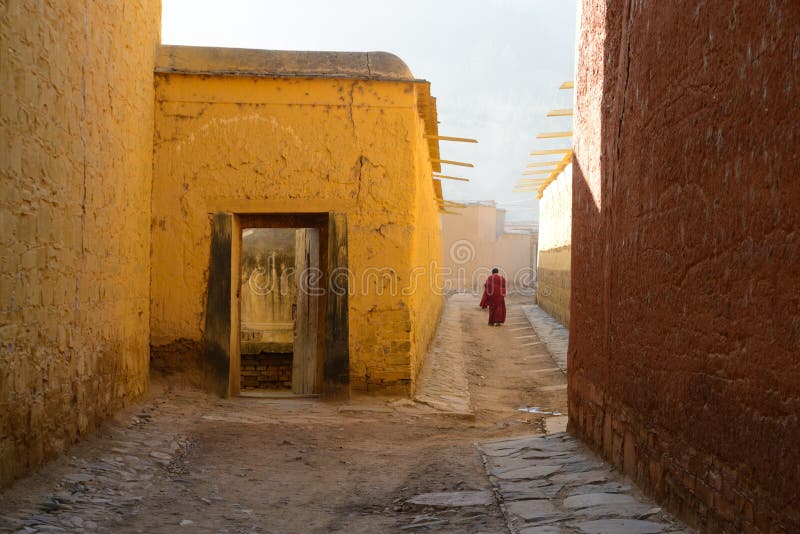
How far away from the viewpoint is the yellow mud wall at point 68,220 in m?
4.02

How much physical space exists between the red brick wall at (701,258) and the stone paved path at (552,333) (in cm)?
731

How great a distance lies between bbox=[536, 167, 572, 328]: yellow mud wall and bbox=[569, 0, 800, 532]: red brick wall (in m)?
9.02

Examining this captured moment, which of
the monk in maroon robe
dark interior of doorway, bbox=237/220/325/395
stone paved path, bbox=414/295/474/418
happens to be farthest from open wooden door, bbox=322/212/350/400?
the monk in maroon robe

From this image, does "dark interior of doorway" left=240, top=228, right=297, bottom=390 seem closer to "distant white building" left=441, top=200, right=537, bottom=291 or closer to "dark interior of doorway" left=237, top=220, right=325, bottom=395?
"dark interior of doorway" left=237, top=220, right=325, bottom=395

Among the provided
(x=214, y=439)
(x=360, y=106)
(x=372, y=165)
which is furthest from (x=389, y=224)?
(x=214, y=439)

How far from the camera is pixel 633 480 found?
408cm

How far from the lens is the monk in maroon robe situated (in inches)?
709

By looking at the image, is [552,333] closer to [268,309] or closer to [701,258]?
[268,309]

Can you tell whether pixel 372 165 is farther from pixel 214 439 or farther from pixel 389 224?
pixel 214 439

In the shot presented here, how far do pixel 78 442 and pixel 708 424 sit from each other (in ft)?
13.0

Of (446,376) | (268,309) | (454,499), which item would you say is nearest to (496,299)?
(268,309)

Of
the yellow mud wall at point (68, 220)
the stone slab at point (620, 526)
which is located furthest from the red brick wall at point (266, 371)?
the stone slab at point (620, 526)

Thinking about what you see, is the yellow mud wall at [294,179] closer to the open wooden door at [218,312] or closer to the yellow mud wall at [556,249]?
the open wooden door at [218,312]

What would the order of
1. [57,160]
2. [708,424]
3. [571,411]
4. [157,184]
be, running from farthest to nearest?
1. [157,184]
2. [571,411]
3. [57,160]
4. [708,424]
